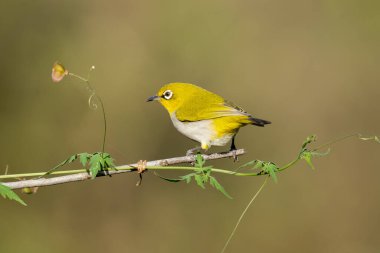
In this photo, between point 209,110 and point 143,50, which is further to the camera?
point 143,50

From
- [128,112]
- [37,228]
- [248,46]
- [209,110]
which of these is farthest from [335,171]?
[209,110]

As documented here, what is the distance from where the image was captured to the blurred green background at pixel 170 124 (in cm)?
912

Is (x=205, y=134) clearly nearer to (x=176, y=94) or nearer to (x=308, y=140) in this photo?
(x=176, y=94)

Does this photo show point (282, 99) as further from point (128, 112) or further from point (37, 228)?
point (37, 228)

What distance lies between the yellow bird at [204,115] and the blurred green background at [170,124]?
3.91m

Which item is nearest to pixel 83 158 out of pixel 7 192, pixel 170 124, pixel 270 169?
pixel 7 192

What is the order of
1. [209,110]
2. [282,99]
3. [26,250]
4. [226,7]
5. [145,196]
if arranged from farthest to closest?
1. [226,7]
2. [282,99]
3. [145,196]
4. [26,250]
5. [209,110]

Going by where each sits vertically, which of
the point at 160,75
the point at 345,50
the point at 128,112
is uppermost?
the point at 345,50

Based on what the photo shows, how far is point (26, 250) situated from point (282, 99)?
16.4ft

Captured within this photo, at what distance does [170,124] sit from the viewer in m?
9.62

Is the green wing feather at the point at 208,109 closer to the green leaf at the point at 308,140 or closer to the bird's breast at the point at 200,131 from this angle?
the bird's breast at the point at 200,131

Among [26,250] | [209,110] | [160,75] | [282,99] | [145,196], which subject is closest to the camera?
[209,110]

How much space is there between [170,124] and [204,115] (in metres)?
4.40

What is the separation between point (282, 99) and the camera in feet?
35.6
